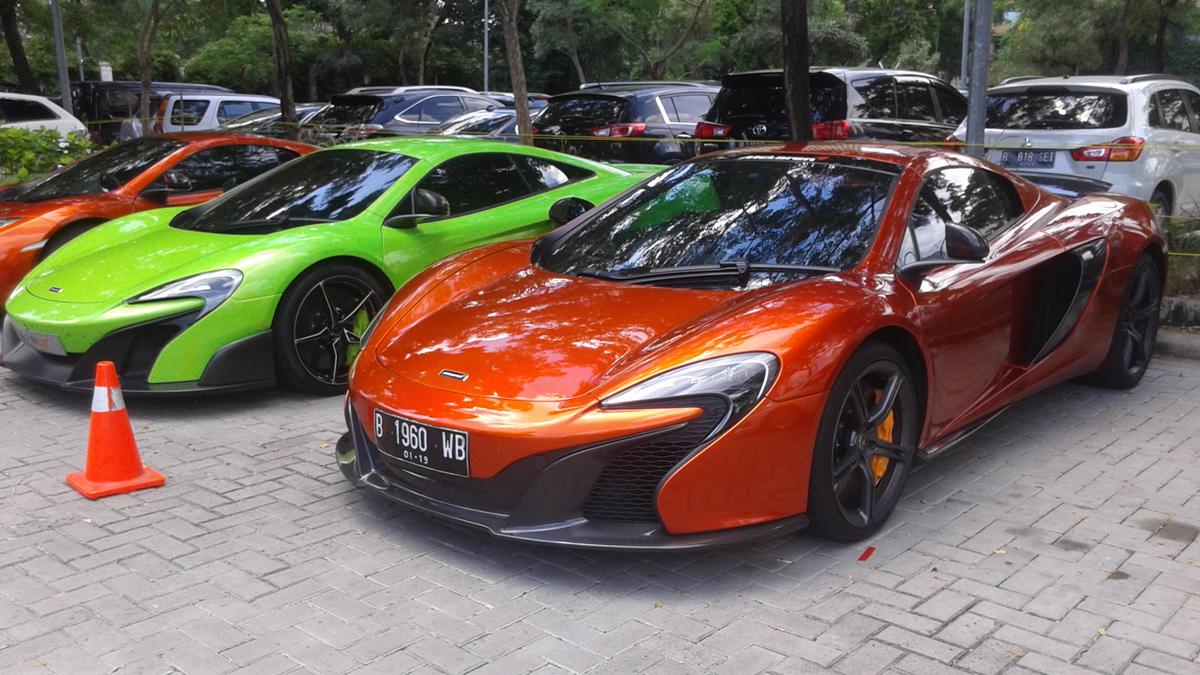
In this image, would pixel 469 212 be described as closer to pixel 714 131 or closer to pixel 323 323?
pixel 323 323

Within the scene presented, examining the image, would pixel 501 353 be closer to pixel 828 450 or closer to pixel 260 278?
pixel 828 450

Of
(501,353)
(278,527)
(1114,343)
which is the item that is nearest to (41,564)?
(278,527)

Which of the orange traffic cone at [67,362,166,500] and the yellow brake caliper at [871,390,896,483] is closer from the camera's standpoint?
the yellow brake caliper at [871,390,896,483]

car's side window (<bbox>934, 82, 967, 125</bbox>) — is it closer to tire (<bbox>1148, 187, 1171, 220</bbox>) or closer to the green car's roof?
tire (<bbox>1148, 187, 1171, 220</bbox>)

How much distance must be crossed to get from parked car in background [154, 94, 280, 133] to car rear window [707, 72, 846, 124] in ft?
34.1

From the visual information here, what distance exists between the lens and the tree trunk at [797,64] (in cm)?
921

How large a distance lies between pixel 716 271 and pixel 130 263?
337 centimetres

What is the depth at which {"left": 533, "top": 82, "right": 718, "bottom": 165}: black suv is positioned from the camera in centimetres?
1224

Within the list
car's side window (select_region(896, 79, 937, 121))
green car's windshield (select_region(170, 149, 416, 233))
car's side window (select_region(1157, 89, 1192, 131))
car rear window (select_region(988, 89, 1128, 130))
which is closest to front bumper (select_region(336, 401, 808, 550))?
green car's windshield (select_region(170, 149, 416, 233))

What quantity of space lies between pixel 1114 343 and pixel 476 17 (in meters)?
36.1

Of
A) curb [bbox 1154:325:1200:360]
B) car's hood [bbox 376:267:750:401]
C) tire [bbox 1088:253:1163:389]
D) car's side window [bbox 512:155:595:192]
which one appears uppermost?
car's side window [bbox 512:155:595:192]

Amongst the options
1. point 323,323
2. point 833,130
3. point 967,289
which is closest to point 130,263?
point 323,323

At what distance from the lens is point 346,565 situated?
389 centimetres

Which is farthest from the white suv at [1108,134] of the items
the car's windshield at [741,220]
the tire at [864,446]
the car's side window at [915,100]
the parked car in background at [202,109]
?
the parked car in background at [202,109]
